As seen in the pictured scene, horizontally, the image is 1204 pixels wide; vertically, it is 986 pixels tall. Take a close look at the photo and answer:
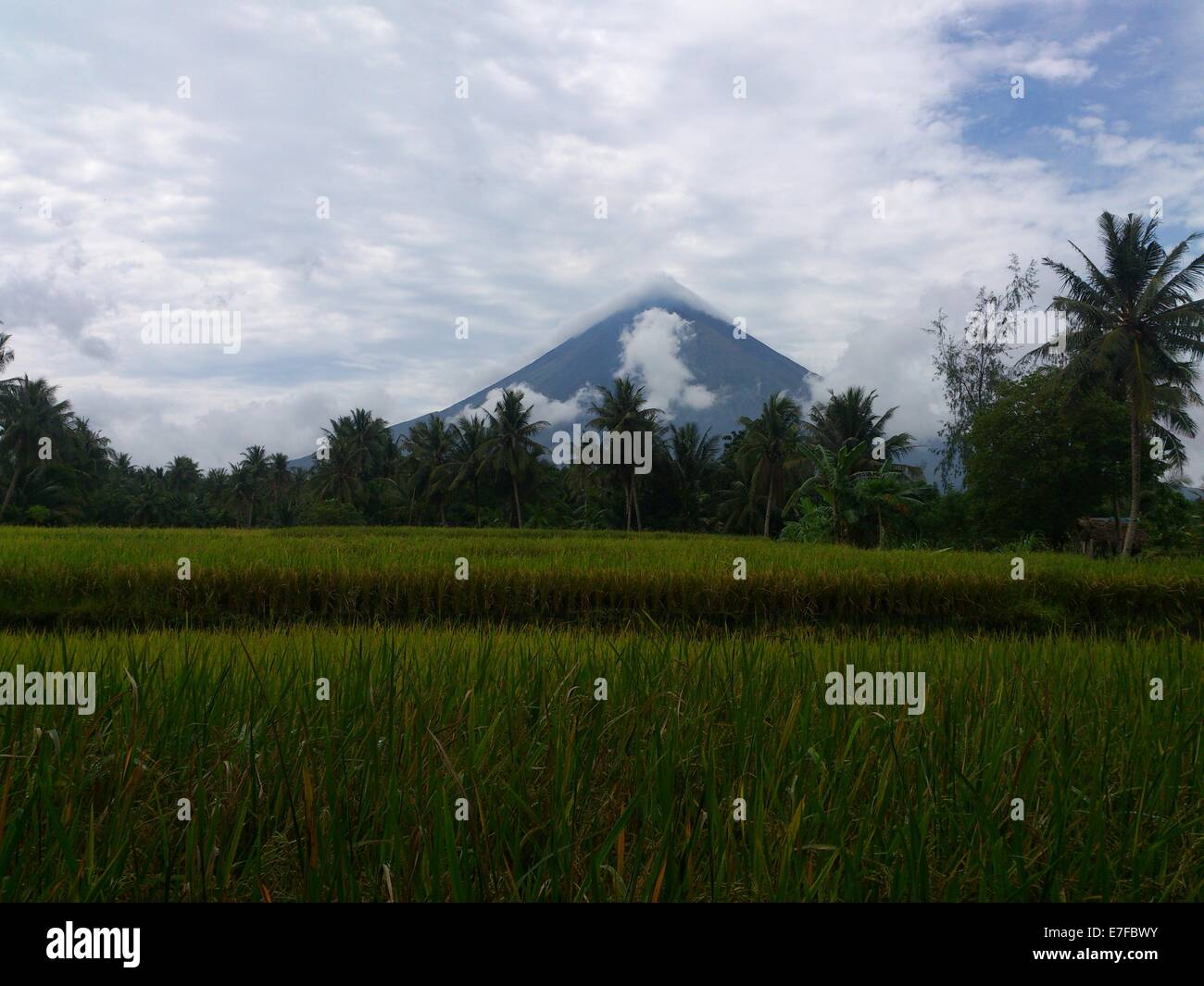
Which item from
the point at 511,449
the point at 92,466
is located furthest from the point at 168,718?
the point at 92,466

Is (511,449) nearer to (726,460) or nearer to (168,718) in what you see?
(726,460)

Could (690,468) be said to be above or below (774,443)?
below

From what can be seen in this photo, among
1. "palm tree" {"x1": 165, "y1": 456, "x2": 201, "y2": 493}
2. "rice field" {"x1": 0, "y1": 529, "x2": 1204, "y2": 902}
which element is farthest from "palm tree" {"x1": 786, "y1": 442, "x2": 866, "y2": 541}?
"palm tree" {"x1": 165, "y1": 456, "x2": 201, "y2": 493}

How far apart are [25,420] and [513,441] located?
24405mm

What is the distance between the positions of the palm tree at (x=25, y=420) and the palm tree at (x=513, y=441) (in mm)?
22278

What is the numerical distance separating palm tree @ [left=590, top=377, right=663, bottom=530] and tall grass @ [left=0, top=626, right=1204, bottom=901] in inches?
1302

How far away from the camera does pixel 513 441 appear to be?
127 feet

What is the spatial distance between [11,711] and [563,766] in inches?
78.4

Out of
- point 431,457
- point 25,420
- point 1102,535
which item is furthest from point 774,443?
point 25,420

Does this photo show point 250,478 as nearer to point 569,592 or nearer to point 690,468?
point 690,468

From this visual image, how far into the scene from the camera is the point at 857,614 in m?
8.45

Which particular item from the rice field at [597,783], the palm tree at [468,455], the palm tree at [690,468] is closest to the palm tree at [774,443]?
the palm tree at [690,468]
